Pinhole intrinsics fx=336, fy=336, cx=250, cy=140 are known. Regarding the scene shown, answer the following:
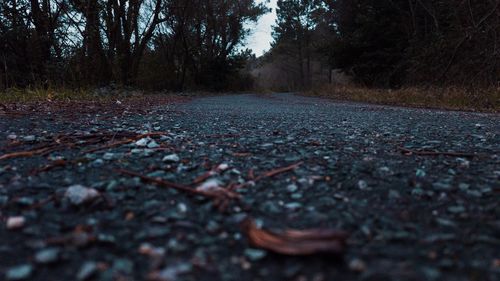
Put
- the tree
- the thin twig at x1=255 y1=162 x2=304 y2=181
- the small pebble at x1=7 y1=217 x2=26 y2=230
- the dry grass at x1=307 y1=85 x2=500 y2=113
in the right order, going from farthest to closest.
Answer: the tree
the dry grass at x1=307 y1=85 x2=500 y2=113
the thin twig at x1=255 y1=162 x2=304 y2=181
the small pebble at x1=7 y1=217 x2=26 y2=230

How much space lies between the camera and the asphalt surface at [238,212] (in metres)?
0.89

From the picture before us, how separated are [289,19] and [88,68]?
31.6 meters

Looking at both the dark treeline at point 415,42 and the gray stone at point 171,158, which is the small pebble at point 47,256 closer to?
the gray stone at point 171,158

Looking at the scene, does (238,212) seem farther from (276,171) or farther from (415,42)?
(415,42)

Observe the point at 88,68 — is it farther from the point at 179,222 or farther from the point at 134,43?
the point at 179,222

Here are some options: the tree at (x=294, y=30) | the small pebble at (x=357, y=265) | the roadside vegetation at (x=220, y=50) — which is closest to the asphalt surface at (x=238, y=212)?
the small pebble at (x=357, y=265)

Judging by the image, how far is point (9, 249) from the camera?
0.95 m

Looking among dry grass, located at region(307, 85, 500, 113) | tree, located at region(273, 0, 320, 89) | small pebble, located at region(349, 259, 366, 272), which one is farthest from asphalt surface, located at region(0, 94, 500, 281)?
tree, located at region(273, 0, 320, 89)

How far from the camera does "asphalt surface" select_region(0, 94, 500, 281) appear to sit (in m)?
0.89

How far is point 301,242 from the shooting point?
94 centimetres

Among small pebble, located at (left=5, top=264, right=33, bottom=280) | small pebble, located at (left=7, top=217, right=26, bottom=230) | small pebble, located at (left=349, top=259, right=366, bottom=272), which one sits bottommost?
small pebble, located at (left=349, top=259, right=366, bottom=272)

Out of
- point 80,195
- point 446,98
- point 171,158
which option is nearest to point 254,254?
point 80,195

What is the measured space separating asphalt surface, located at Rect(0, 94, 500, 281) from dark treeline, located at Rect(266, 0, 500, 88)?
8.17 meters

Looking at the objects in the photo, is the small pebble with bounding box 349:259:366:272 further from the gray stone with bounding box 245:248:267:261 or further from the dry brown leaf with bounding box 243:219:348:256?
the gray stone with bounding box 245:248:267:261
